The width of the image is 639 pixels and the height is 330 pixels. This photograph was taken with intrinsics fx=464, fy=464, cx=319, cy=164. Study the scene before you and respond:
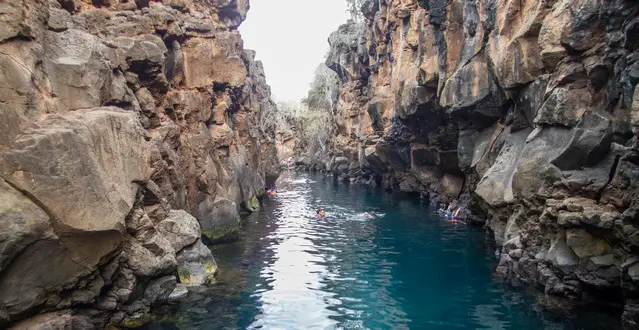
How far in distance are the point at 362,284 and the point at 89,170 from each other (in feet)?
33.2

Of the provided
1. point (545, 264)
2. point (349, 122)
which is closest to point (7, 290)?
point (545, 264)

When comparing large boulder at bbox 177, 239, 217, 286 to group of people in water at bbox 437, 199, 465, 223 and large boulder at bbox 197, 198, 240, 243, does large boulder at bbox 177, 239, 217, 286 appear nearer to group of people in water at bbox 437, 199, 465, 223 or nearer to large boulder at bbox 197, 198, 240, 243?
large boulder at bbox 197, 198, 240, 243

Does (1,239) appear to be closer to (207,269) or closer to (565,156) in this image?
(207,269)

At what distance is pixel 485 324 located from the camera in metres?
13.1

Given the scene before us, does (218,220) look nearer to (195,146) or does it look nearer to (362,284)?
(195,146)

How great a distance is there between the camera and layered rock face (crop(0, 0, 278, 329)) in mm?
9695

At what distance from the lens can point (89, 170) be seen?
429 inches

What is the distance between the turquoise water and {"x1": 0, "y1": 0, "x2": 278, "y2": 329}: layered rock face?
174 centimetres

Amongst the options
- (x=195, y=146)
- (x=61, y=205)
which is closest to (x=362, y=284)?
(x=61, y=205)

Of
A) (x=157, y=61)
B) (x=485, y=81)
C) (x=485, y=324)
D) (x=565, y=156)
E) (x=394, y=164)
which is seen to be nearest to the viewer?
(x=485, y=324)

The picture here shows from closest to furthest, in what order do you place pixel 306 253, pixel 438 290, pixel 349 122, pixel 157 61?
pixel 438 290, pixel 157 61, pixel 306 253, pixel 349 122

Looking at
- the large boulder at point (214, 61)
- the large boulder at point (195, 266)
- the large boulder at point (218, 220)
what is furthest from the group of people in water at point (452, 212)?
the large boulder at point (195, 266)

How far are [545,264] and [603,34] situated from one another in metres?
7.20

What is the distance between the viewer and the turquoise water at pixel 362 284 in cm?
1326
